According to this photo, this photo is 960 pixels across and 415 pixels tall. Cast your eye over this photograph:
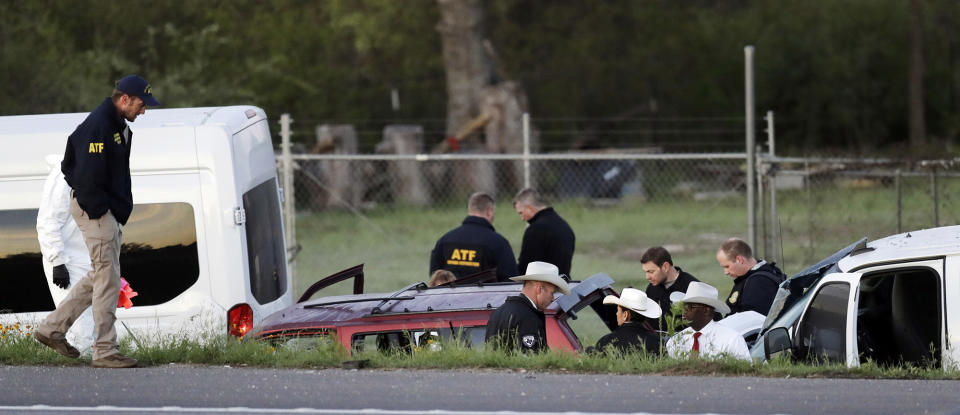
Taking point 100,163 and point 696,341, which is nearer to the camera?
point 100,163

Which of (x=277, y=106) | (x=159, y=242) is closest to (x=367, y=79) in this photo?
(x=277, y=106)

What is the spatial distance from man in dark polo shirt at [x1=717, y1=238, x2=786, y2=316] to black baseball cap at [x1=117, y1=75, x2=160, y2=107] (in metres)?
4.11

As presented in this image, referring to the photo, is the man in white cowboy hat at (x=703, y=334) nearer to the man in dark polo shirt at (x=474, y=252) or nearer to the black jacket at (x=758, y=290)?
the black jacket at (x=758, y=290)

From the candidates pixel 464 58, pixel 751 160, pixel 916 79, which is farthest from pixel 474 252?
pixel 916 79

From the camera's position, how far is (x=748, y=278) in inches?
365

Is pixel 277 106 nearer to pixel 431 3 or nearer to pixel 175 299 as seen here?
pixel 431 3

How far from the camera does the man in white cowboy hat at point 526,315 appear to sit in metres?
7.52

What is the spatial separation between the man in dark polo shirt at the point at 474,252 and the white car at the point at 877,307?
2.74 meters

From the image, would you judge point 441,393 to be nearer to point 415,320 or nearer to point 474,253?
point 415,320

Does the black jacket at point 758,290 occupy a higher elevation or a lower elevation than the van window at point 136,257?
lower

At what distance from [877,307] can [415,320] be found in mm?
2779

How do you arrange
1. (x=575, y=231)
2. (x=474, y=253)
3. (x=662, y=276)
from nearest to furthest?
1. (x=662, y=276)
2. (x=474, y=253)
3. (x=575, y=231)

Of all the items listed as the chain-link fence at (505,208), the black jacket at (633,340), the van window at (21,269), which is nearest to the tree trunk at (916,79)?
the chain-link fence at (505,208)

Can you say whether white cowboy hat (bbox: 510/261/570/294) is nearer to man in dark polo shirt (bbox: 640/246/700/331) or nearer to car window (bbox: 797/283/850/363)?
car window (bbox: 797/283/850/363)
